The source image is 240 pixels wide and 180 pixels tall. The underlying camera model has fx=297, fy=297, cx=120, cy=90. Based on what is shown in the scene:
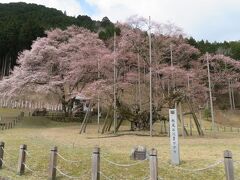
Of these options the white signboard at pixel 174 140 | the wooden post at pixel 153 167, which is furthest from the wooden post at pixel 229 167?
the white signboard at pixel 174 140

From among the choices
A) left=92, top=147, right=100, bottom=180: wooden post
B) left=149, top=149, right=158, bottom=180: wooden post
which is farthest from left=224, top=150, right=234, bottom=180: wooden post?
left=92, top=147, right=100, bottom=180: wooden post

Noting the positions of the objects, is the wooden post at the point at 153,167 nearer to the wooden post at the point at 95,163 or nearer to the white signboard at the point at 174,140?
the wooden post at the point at 95,163

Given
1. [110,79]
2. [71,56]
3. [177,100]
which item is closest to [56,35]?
[71,56]

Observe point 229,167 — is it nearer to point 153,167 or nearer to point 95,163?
point 153,167

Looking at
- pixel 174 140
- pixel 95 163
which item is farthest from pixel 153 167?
pixel 174 140

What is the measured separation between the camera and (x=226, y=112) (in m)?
51.8

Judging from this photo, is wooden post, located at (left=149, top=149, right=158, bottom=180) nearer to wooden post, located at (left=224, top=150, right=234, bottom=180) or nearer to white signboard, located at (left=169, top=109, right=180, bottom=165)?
wooden post, located at (left=224, top=150, right=234, bottom=180)

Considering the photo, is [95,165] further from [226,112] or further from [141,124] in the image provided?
[226,112]

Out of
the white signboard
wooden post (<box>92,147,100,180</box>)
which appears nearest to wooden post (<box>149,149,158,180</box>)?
wooden post (<box>92,147,100,180</box>)

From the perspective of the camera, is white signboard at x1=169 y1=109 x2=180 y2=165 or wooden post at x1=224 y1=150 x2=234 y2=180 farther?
white signboard at x1=169 y1=109 x2=180 y2=165

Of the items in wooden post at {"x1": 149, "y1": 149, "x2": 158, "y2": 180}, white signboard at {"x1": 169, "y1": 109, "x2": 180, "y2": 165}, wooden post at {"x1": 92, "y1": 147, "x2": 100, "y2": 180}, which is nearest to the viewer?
wooden post at {"x1": 149, "y1": 149, "x2": 158, "y2": 180}

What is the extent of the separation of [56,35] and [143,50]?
16.6 metres

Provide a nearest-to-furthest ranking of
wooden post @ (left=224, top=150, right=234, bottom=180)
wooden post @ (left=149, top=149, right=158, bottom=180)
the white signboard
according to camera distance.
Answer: wooden post @ (left=224, top=150, right=234, bottom=180) → wooden post @ (left=149, top=149, right=158, bottom=180) → the white signboard

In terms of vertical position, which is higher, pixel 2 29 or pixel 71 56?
pixel 2 29
